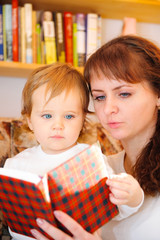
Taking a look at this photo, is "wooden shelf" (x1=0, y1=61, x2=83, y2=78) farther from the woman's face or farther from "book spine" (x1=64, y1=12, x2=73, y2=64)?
the woman's face

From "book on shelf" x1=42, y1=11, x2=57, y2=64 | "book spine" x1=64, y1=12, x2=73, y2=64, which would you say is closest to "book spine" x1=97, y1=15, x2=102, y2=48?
"book spine" x1=64, y1=12, x2=73, y2=64

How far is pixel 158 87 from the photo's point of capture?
4.12ft

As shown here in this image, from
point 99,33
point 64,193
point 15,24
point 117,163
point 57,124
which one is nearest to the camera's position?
point 64,193

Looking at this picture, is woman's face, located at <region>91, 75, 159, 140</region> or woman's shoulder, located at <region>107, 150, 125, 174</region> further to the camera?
woman's shoulder, located at <region>107, 150, 125, 174</region>

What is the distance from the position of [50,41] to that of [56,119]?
3.33ft

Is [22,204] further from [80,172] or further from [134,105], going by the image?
[134,105]

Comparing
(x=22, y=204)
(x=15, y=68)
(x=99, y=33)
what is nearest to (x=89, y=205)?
(x=22, y=204)

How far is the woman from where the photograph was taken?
1.17 meters

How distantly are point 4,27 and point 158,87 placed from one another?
108 centimetres

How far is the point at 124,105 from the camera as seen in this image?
3.84ft

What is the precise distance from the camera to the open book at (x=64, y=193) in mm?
832

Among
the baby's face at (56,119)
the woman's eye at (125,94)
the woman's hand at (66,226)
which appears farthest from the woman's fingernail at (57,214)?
the woman's eye at (125,94)

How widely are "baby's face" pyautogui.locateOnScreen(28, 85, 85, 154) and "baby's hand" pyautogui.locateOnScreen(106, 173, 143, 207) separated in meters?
0.25

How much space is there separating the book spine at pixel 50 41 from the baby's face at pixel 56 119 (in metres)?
0.87
